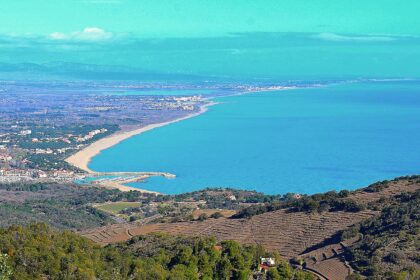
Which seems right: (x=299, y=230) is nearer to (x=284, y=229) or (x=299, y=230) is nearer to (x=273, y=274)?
(x=284, y=229)

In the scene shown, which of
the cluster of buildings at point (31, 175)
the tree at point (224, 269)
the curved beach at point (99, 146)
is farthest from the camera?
the curved beach at point (99, 146)

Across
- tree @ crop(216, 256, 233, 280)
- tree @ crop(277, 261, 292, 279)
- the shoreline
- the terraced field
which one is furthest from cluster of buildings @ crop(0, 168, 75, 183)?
tree @ crop(277, 261, 292, 279)

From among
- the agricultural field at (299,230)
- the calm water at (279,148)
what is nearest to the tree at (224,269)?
the agricultural field at (299,230)

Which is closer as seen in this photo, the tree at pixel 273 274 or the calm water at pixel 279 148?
the tree at pixel 273 274

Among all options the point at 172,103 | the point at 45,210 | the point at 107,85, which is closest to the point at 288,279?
the point at 45,210

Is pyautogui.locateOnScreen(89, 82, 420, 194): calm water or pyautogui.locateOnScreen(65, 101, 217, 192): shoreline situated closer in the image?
pyautogui.locateOnScreen(89, 82, 420, 194): calm water

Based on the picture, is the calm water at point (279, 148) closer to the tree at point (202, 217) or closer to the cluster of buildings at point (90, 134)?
the cluster of buildings at point (90, 134)

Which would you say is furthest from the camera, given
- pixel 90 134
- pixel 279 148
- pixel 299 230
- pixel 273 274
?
pixel 90 134

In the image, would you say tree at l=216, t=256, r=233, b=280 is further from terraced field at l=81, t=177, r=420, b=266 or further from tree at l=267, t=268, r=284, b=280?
terraced field at l=81, t=177, r=420, b=266

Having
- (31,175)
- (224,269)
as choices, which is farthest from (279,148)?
(224,269)
